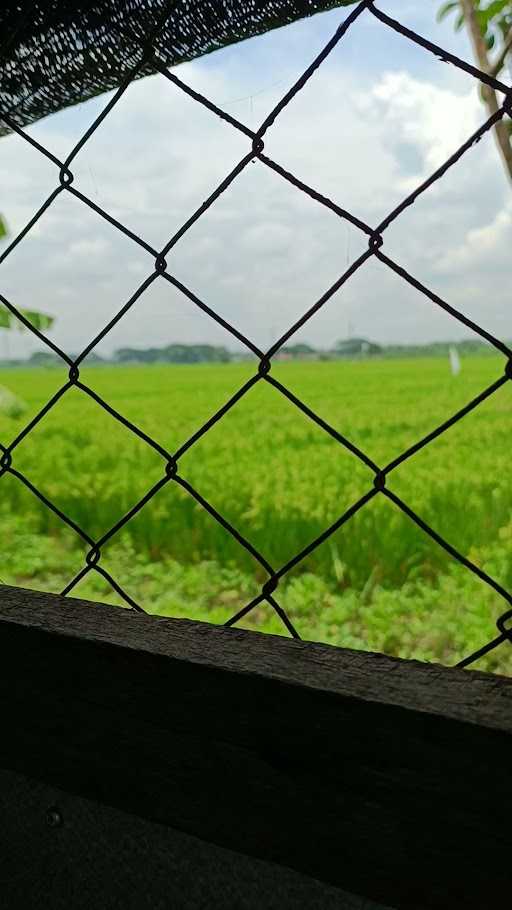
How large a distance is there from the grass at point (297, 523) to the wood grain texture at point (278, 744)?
1.14 metres

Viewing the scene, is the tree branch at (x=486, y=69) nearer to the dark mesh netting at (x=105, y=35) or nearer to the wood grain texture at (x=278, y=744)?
the dark mesh netting at (x=105, y=35)

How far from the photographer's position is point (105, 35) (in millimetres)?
584

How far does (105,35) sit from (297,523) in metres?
2.43

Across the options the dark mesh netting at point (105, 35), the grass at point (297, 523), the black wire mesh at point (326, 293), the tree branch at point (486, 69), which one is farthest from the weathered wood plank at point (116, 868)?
the grass at point (297, 523)

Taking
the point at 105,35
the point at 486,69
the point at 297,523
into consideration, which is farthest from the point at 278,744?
the point at 297,523

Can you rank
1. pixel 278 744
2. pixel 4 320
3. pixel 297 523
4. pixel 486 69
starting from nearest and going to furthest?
pixel 278 744 < pixel 486 69 < pixel 4 320 < pixel 297 523

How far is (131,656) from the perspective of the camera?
0.45 metres

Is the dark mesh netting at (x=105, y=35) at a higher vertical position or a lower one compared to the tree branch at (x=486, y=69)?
lower

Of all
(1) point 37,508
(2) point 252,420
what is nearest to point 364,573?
(1) point 37,508

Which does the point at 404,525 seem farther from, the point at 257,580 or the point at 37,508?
the point at 37,508

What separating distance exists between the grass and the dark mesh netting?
982 millimetres

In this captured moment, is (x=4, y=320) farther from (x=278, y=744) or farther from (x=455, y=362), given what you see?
(x=455, y=362)

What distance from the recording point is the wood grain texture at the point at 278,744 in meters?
0.37

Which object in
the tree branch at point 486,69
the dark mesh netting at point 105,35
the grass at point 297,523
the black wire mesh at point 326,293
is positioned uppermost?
the tree branch at point 486,69
